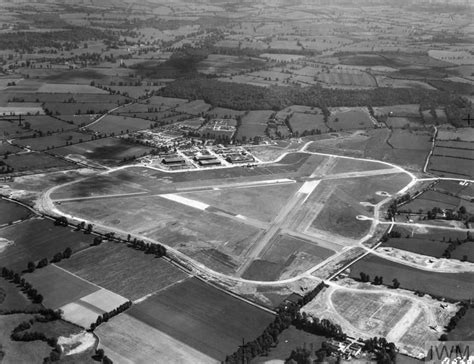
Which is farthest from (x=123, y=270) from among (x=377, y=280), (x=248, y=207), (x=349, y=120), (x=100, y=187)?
(x=349, y=120)

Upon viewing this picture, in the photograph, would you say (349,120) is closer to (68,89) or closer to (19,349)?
(68,89)

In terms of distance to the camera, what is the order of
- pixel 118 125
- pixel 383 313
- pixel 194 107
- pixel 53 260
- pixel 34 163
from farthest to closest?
pixel 194 107, pixel 118 125, pixel 34 163, pixel 53 260, pixel 383 313

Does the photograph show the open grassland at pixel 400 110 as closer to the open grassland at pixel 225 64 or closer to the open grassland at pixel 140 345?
the open grassland at pixel 225 64

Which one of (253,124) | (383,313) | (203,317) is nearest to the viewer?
(203,317)

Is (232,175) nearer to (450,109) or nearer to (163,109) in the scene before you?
(163,109)

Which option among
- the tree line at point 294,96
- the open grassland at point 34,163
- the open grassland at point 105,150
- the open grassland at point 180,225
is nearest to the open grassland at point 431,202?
the open grassland at point 180,225

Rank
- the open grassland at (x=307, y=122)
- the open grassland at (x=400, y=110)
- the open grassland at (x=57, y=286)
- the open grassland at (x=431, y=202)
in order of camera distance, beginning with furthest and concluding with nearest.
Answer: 1. the open grassland at (x=400, y=110)
2. the open grassland at (x=307, y=122)
3. the open grassland at (x=431, y=202)
4. the open grassland at (x=57, y=286)
